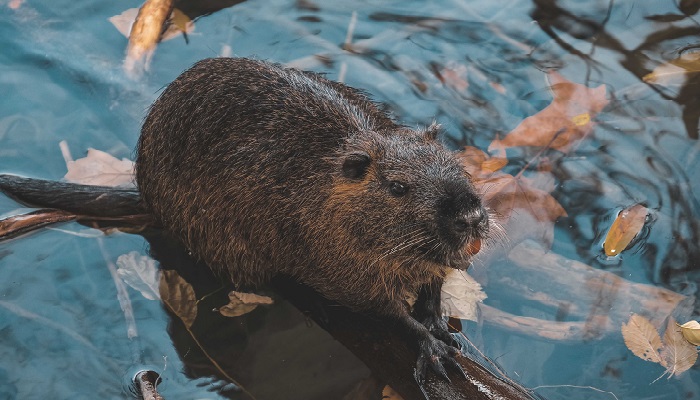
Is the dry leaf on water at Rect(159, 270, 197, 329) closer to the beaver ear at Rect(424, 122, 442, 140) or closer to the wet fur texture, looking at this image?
the wet fur texture

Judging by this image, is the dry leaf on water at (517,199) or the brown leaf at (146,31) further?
the brown leaf at (146,31)

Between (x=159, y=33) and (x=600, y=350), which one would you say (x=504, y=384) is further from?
(x=159, y=33)

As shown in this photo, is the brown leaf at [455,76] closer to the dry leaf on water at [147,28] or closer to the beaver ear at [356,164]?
the dry leaf on water at [147,28]

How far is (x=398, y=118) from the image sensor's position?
5.12 m

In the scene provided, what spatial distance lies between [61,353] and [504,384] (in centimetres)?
204

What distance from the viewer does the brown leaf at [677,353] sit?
12.8 ft

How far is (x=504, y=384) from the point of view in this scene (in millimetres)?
3467

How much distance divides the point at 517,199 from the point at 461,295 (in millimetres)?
Result: 678

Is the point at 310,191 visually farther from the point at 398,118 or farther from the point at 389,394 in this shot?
the point at 398,118

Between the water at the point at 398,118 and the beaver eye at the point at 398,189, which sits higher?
the beaver eye at the point at 398,189

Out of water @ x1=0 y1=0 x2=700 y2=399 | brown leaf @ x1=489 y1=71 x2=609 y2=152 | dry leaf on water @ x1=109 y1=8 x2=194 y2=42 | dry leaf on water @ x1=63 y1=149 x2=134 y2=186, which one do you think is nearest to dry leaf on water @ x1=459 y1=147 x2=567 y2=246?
water @ x1=0 y1=0 x2=700 y2=399

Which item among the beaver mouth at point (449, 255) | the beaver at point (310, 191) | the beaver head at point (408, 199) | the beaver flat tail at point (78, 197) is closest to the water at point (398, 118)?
the beaver flat tail at point (78, 197)

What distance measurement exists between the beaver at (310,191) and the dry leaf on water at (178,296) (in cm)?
17

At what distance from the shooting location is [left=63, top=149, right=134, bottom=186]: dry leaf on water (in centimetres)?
491
